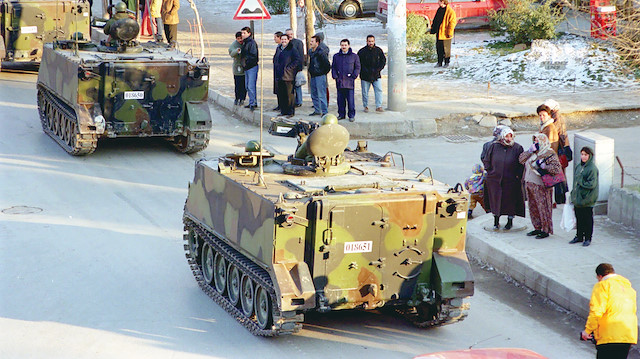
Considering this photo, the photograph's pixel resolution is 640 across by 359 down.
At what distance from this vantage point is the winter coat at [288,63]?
19.5 metres

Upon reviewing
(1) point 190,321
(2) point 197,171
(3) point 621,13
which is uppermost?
(3) point 621,13

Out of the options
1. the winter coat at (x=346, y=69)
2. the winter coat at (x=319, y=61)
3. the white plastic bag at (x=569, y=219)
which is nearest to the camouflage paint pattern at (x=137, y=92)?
the winter coat at (x=319, y=61)

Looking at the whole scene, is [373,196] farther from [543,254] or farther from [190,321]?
[543,254]

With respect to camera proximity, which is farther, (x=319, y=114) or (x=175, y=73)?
(x=319, y=114)

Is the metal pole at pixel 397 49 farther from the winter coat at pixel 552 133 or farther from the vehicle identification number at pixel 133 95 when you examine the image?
the winter coat at pixel 552 133

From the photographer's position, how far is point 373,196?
9469 millimetres

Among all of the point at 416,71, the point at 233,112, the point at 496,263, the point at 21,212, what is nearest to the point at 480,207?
the point at 496,263

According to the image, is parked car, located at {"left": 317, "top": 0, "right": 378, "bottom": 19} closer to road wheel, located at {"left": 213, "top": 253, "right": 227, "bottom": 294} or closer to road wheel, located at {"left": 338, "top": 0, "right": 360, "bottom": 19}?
road wheel, located at {"left": 338, "top": 0, "right": 360, "bottom": 19}

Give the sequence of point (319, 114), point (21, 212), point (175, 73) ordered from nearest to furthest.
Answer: point (21, 212), point (175, 73), point (319, 114)

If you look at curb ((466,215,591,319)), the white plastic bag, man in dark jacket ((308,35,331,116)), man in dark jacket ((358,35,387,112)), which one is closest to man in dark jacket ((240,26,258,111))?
man in dark jacket ((308,35,331,116))

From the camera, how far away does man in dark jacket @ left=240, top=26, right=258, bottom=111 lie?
65.7ft

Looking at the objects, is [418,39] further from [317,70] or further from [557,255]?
[557,255]

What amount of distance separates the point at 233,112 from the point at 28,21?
6615mm

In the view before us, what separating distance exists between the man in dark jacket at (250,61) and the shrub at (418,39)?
703cm
